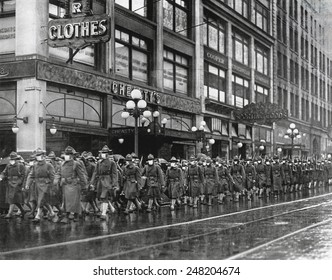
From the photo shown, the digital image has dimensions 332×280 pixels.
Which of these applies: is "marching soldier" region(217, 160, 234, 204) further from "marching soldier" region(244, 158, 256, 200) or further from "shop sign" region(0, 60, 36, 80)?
"shop sign" region(0, 60, 36, 80)

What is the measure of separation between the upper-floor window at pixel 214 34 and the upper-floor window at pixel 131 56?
8.15 meters

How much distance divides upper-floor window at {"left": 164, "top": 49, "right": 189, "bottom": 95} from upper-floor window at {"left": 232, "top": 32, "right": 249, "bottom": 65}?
8200 millimetres

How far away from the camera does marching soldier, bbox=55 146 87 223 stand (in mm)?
14750

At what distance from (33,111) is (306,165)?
1953cm

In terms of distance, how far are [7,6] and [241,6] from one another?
952 inches

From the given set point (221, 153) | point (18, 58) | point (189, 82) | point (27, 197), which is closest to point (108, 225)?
point (27, 197)

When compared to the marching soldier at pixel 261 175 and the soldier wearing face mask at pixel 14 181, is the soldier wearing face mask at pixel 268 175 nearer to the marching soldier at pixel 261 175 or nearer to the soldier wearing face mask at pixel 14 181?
the marching soldier at pixel 261 175

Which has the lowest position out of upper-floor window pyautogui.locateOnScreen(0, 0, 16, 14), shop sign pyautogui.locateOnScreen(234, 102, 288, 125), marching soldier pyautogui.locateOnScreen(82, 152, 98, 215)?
marching soldier pyautogui.locateOnScreen(82, 152, 98, 215)

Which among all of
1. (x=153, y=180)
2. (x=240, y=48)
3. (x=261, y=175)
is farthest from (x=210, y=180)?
(x=240, y=48)

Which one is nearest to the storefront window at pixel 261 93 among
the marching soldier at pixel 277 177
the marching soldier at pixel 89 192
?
the marching soldier at pixel 277 177

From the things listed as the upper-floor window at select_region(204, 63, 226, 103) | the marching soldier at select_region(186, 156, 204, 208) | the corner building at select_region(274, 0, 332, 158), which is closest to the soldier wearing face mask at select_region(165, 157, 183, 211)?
the marching soldier at select_region(186, 156, 204, 208)

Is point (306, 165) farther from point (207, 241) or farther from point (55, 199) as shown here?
point (207, 241)

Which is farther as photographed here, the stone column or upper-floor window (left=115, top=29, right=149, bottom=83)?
upper-floor window (left=115, top=29, right=149, bottom=83)

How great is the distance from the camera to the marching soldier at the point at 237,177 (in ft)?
79.8
